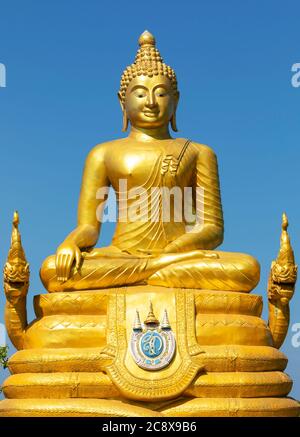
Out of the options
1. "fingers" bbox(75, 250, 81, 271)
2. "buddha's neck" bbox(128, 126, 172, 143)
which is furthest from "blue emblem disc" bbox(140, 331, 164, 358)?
"buddha's neck" bbox(128, 126, 172, 143)

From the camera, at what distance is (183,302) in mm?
9773

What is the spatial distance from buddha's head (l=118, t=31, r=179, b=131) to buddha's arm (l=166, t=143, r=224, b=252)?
62cm

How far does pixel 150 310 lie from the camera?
9633 mm

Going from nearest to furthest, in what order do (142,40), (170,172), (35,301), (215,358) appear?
(215,358) < (35,301) < (170,172) < (142,40)

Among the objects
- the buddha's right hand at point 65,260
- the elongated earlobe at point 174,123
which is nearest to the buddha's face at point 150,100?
the elongated earlobe at point 174,123

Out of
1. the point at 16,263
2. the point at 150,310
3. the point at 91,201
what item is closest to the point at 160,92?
the point at 91,201

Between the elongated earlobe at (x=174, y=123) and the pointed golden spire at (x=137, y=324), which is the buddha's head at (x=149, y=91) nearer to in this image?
the elongated earlobe at (x=174, y=123)

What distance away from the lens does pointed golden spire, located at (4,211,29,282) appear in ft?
32.5

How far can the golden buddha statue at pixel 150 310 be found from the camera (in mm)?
9359

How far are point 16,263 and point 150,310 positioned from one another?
1492 millimetres

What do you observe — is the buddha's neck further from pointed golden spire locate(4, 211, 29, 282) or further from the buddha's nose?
pointed golden spire locate(4, 211, 29, 282)

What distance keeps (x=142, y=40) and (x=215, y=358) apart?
14.4 ft
